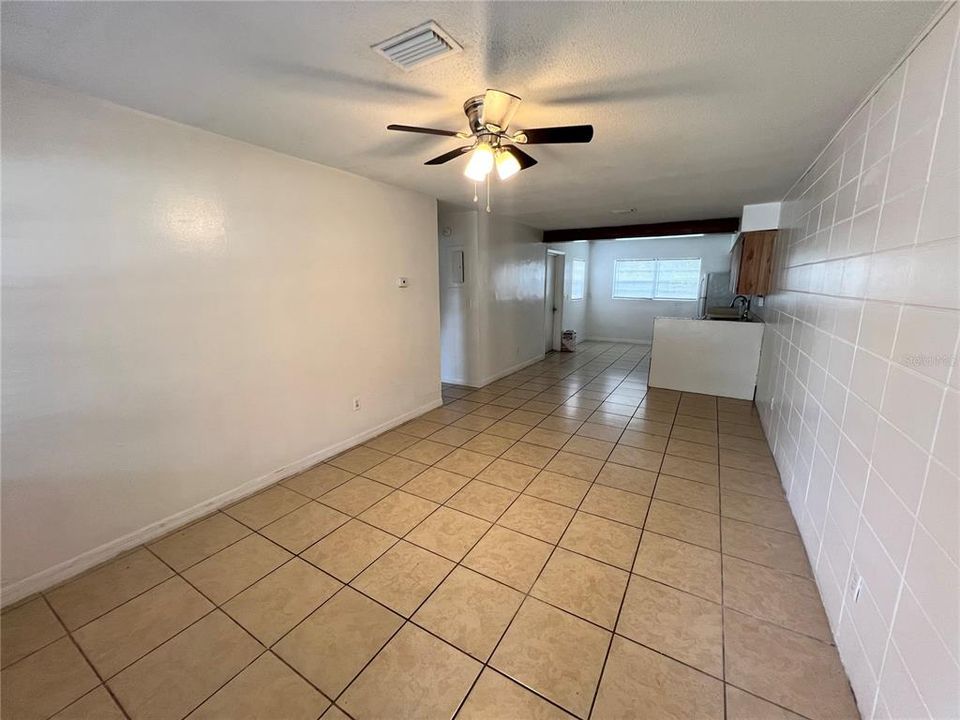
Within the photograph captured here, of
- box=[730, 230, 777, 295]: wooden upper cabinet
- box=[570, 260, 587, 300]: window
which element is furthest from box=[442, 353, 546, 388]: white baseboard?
box=[730, 230, 777, 295]: wooden upper cabinet

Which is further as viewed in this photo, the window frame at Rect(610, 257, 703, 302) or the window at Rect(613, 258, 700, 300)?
the window at Rect(613, 258, 700, 300)

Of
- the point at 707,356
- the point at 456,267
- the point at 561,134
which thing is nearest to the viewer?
the point at 561,134

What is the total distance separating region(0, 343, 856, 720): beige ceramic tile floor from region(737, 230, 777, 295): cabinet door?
7.36 ft

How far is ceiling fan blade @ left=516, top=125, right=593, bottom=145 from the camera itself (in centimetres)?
152

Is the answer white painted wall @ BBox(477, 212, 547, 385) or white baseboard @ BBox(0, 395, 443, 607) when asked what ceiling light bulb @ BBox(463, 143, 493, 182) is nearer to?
white baseboard @ BBox(0, 395, 443, 607)

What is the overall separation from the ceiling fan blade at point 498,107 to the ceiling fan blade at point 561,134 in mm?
128

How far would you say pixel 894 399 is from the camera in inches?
47.1

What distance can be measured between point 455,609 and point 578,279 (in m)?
7.61

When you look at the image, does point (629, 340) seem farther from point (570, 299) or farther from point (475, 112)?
point (475, 112)

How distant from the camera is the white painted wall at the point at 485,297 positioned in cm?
466

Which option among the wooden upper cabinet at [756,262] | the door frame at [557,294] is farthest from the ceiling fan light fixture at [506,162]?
the door frame at [557,294]

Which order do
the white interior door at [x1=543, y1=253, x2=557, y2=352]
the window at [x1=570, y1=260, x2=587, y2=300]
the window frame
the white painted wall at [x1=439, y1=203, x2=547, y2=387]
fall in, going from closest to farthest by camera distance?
1. the white painted wall at [x1=439, y1=203, x2=547, y2=387]
2. the white interior door at [x1=543, y1=253, x2=557, y2=352]
3. the window frame
4. the window at [x1=570, y1=260, x2=587, y2=300]

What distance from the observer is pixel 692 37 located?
1.29 meters

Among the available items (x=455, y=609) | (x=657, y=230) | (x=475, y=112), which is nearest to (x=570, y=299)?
(x=657, y=230)
